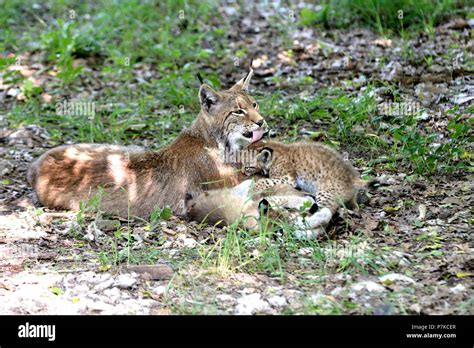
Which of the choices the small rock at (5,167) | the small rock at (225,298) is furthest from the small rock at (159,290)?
the small rock at (5,167)

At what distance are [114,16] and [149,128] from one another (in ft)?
12.3

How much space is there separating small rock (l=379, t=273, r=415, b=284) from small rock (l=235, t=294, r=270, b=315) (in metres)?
0.86

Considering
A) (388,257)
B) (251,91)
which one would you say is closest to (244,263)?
(388,257)

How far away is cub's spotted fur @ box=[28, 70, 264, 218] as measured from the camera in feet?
23.0

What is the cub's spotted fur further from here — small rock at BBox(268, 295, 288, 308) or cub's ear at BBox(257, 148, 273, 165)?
small rock at BBox(268, 295, 288, 308)

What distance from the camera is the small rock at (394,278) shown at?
531 centimetres

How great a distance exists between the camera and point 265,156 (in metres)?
7.20

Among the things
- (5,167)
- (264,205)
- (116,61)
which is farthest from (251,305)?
(116,61)

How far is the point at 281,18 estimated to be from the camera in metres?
12.2

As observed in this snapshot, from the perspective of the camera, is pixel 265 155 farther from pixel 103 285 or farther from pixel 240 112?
pixel 103 285

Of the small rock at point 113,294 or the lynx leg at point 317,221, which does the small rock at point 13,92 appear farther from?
the small rock at point 113,294

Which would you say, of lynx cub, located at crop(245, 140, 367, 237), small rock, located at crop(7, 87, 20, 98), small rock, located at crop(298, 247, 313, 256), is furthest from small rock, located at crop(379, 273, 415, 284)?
small rock, located at crop(7, 87, 20, 98)

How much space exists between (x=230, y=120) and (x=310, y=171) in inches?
35.5

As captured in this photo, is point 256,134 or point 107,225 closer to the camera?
point 107,225
